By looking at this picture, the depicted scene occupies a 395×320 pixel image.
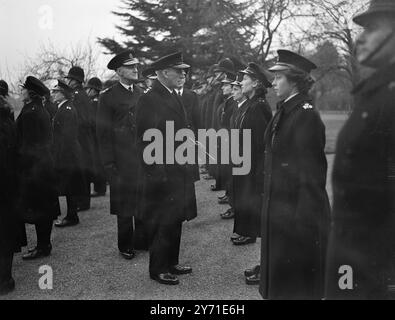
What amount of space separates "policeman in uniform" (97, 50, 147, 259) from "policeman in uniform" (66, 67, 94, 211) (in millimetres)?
2188

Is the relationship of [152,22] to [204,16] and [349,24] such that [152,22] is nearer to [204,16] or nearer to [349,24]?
[204,16]

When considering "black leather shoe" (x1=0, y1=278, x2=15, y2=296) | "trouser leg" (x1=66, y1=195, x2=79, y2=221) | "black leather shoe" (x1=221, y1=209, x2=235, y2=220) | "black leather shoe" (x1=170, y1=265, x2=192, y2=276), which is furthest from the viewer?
"black leather shoe" (x1=221, y1=209, x2=235, y2=220)

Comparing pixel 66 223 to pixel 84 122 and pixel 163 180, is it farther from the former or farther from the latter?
pixel 163 180

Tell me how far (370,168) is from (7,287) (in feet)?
11.2

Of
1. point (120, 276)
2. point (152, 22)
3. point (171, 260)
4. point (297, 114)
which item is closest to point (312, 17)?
point (297, 114)

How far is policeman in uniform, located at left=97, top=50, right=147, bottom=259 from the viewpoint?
16.1 feet

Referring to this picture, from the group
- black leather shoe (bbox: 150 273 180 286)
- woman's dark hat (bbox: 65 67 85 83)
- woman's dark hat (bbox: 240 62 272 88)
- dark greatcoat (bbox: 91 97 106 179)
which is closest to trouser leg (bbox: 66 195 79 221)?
dark greatcoat (bbox: 91 97 106 179)

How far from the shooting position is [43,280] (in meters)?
4.33

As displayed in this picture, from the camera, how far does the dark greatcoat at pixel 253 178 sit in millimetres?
4742

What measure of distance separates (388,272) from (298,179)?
950 millimetres

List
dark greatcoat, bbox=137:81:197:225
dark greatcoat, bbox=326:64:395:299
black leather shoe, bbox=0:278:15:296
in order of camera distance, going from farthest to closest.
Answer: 1. dark greatcoat, bbox=137:81:197:225
2. black leather shoe, bbox=0:278:15:296
3. dark greatcoat, bbox=326:64:395:299

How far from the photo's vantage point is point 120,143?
4918 mm

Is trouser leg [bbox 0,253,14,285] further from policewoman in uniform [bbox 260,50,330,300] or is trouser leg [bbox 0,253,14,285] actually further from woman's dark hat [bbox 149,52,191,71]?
policewoman in uniform [bbox 260,50,330,300]

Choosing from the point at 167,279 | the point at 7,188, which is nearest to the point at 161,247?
the point at 167,279
